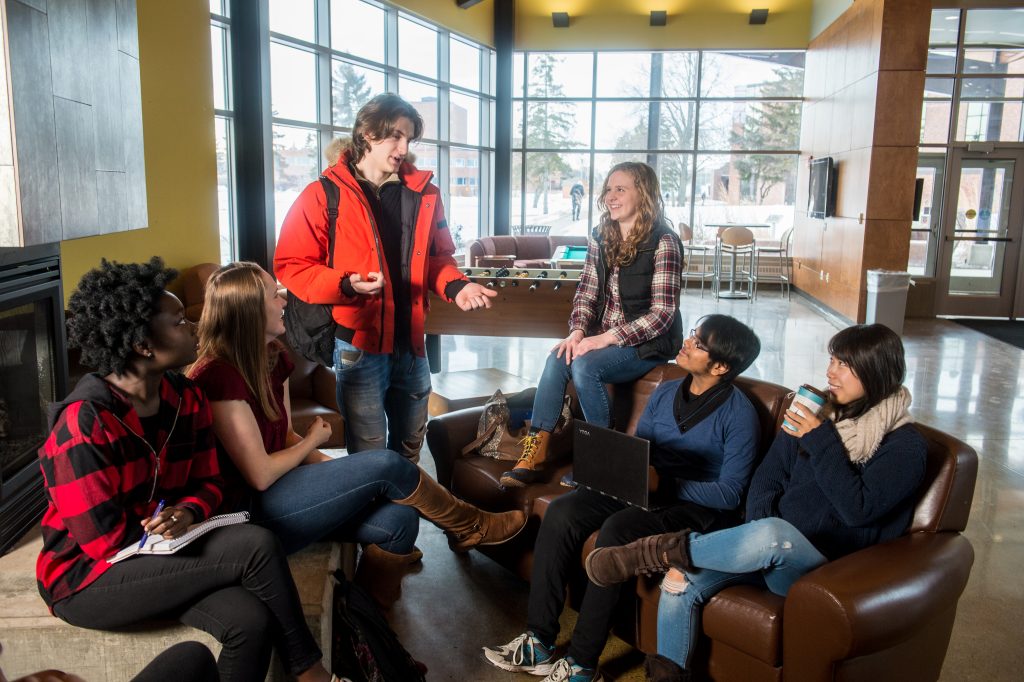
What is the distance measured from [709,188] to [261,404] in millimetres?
12351

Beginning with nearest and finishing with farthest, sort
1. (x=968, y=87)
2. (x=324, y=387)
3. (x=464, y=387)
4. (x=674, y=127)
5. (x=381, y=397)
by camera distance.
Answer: (x=381, y=397), (x=324, y=387), (x=464, y=387), (x=968, y=87), (x=674, y=127)

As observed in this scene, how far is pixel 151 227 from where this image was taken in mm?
6410

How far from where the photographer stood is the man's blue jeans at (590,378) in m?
3.31

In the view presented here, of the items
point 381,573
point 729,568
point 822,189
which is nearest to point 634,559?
point 729,568

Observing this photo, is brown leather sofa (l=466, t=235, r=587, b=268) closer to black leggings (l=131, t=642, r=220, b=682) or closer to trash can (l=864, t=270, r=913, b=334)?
trash can (l=864, t=270, r=913, b=334)

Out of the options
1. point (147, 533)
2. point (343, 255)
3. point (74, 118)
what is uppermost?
point (74, 118)

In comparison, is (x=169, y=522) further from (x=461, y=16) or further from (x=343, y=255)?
(x=461, y=16)

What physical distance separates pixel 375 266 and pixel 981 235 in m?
9.81

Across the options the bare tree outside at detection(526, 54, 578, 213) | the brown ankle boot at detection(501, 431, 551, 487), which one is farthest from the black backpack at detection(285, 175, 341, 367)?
the bare tree outside at detection(526, 54, 578, 213)

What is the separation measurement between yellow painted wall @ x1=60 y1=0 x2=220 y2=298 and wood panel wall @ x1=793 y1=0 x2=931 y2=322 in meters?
6.93

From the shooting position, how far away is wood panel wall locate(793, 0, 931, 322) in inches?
350

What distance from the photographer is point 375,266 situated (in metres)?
2.84

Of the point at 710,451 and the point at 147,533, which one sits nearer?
the point at 147,533

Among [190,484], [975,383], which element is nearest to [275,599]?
[190,484]
